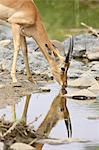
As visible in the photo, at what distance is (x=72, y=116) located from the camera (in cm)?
858

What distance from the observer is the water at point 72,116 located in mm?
7227

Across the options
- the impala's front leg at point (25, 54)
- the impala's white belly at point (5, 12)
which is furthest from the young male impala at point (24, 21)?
the impala's front leg at point (25, 54)

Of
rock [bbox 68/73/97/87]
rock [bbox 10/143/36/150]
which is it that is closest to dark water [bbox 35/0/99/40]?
rock [bbox 68/73/97/87]

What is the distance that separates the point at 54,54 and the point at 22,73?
5.05 feet

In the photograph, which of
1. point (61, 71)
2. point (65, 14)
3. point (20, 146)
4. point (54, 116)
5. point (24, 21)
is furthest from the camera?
point (65, 14)

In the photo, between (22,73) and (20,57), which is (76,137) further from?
(20,57)

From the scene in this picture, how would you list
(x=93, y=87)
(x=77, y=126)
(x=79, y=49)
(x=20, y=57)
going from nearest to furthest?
(x=77, y=126) → (x=93, y=87) → (x=20, y=57) → (x=79, y=49)

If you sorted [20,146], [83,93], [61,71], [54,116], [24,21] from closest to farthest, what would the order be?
[20,146]
[54,116]
[83,93]
[61,71]
[24,21]

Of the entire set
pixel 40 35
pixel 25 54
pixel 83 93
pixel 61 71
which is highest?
pixel 40 35

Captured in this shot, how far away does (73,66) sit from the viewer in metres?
12.4

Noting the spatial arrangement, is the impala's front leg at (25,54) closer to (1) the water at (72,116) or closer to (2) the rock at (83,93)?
(1) the water at (72,116)

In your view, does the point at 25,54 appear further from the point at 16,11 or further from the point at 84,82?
the point at 84,82

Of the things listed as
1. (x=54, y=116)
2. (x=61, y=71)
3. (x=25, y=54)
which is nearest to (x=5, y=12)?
(x=25, y=54)

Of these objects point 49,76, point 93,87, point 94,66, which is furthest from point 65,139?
point 94,66
